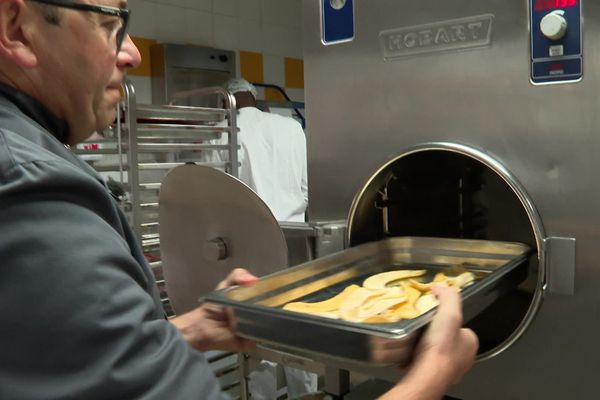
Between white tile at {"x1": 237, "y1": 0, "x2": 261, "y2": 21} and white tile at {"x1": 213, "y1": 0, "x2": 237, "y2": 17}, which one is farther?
white tile at {"x1": 237, "y1": 0, "x2": 261, "y2": 21}

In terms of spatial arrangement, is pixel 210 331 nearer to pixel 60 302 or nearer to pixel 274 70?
pixel 60 302

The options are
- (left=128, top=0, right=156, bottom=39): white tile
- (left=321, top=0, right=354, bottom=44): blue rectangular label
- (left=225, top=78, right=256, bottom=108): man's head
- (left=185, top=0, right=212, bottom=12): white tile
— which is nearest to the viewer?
(left=321, top=0, right=354, bottom=44): blue rectangular label

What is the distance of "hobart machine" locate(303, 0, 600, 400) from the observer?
1012mm

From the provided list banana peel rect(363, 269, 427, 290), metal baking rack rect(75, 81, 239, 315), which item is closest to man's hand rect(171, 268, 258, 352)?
banana peel rect(363, 269, 427, 290)

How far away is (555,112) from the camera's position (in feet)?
3.35

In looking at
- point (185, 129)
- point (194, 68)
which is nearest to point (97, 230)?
point (185, 129)

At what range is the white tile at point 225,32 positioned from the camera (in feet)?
14.9

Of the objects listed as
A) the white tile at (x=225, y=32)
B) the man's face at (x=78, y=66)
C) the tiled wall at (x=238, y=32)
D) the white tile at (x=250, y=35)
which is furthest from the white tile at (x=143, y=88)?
the man's face at (x=78, y=66)

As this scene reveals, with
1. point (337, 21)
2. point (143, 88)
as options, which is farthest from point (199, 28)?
point (337, 21)

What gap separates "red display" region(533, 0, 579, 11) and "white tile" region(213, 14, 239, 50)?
12.4 ft

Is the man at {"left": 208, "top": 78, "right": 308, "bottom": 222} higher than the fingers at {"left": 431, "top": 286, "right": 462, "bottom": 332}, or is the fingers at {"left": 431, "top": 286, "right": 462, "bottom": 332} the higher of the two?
the man at {"left": 208, "top": 78, "right": 308, "bottom": 222}

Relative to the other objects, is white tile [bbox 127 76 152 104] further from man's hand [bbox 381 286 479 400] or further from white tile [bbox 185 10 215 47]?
man's hand [bbox 381 286 479 400]

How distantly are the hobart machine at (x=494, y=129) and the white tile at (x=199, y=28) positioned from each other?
321 centimetres

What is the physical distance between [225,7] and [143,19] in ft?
2.58
